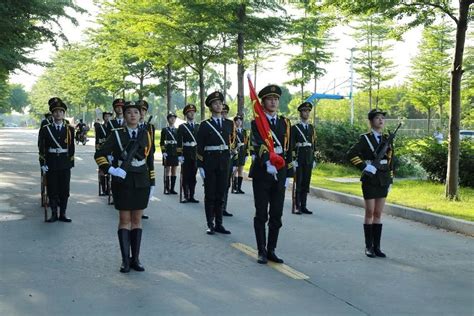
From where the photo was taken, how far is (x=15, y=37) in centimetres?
1689

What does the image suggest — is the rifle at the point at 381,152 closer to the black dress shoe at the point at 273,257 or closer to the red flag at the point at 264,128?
the red flag at the point at 264,128

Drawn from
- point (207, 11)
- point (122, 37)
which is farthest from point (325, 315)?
point (122, 37)

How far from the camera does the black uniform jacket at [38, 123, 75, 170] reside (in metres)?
10.3

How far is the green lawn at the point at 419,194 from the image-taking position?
1116 cm

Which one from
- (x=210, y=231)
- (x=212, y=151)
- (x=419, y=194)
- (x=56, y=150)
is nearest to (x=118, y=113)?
(x=56, y=150)

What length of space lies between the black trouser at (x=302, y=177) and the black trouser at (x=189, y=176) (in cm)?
229

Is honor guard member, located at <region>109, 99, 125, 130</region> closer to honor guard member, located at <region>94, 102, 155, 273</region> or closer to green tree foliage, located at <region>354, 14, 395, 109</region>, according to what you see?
honor guard member, located at <region>94, 102, 155, 273</region>

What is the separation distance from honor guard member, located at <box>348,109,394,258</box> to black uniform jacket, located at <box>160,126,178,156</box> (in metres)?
7.16

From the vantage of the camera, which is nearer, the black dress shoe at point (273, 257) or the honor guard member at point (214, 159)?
the black dress shoe at point (273, 257)

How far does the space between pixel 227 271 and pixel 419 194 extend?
7.88m

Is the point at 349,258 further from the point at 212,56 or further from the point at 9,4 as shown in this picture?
the point at 212,56

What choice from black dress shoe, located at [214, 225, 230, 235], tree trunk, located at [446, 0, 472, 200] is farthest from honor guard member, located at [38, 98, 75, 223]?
tree trunk, located at [446, 0, 472, 200]

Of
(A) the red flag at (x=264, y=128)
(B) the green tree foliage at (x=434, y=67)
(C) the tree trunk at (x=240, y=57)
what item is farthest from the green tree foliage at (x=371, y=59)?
(A) the red flag at (x=264, y=128)

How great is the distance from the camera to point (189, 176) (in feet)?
42.3
